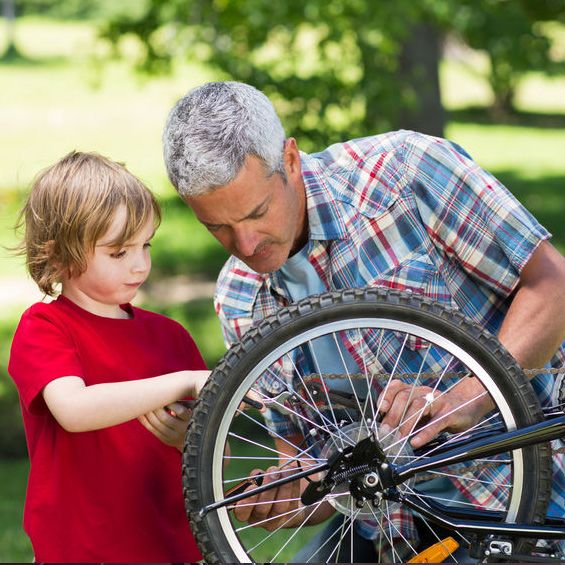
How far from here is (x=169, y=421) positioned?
2314 millimetres

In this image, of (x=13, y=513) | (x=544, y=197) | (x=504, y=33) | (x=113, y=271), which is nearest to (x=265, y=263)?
(x=113, y=271)

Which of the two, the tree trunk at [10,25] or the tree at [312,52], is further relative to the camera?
the tree trunk at [10,25]

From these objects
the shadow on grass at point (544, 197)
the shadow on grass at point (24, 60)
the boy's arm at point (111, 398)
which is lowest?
the shadow on grass at point (24, 60)

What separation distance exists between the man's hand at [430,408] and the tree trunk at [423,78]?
8.15 m

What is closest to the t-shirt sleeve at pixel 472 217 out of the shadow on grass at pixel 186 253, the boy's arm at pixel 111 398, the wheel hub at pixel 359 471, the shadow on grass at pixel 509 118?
the wheel hub at pixel 359 471

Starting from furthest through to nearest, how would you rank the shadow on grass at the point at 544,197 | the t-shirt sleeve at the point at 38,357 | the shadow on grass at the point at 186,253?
the shadow on grass at the point at 544,197 < the shadow on grass at the point at 186,253 < the t-shirt sleeve at the point at 38,357

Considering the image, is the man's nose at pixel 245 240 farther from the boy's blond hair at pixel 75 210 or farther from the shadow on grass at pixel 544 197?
the shadow on grass at pixel 544 197

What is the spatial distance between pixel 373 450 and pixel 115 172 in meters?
0.87

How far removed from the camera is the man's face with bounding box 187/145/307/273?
96.4 inches

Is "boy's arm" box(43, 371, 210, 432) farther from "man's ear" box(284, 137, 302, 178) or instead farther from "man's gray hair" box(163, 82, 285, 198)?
"man's ear" box(284, 137, 302, 178)

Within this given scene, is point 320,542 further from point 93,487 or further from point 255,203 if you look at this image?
point 255,203

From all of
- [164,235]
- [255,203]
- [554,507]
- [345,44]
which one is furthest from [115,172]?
[164,235]

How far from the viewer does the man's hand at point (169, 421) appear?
7.59 feet

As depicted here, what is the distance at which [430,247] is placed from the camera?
2.66m
